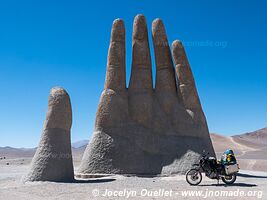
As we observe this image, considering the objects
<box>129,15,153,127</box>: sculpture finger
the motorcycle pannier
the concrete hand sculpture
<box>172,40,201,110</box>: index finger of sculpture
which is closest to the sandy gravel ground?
the motorcycle pannier

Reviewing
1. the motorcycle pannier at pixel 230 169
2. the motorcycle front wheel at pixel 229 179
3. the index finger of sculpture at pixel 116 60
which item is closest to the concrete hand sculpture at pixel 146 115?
the index finger of sculpture at pixel 116 60

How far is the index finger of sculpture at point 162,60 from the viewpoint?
19922 mm

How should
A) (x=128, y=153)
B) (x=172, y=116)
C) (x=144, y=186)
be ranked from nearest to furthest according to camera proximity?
(x=144, y=186) < (x=128, y=153) < (x=172, y=116)

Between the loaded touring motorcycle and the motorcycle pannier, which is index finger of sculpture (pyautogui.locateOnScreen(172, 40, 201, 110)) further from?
the motorcycle pannier

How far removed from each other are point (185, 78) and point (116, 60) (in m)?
4.22

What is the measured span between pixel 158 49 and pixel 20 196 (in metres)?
12.5

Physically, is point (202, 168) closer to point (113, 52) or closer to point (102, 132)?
point (102, 132)

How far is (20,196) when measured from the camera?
1141cm

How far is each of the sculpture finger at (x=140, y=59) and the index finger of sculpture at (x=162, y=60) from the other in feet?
1.68

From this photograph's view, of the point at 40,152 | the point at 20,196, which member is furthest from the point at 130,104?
the point at 20,196

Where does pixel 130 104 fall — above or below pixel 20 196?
above

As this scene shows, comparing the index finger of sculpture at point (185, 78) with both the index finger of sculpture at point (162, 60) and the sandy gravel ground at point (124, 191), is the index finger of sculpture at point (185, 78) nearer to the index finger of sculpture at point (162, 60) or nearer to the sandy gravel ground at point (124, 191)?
the index finger of sculpture at point (162, 60)

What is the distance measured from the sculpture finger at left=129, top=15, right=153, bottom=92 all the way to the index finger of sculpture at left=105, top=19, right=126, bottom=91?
662mm

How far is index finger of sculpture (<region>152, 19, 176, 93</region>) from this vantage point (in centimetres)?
1992
